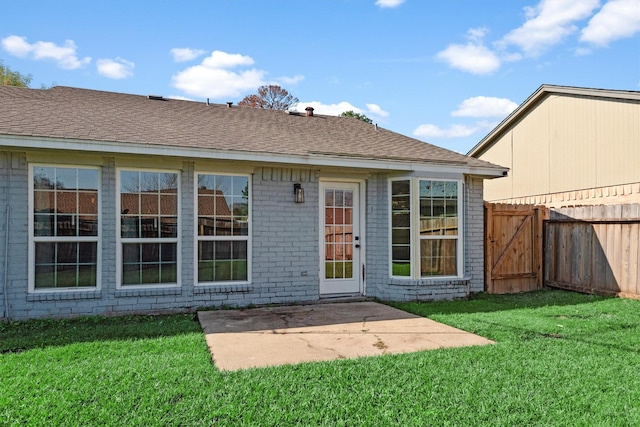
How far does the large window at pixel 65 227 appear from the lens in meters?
6.05

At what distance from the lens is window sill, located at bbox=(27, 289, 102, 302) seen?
5961 mm

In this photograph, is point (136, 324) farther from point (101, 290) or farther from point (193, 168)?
point (193, 168)

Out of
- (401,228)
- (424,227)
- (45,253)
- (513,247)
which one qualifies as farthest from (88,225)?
(513,247)

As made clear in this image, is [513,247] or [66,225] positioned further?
[513,247]

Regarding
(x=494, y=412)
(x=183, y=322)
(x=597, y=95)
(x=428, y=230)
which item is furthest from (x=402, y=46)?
(x=494, y=412)

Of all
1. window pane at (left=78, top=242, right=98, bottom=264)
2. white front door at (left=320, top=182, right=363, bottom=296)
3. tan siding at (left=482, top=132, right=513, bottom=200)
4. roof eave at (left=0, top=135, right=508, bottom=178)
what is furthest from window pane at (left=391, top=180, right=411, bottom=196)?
tan siding at (left=482, top=132, right=513, bottom=200)

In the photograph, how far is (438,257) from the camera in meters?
7.89

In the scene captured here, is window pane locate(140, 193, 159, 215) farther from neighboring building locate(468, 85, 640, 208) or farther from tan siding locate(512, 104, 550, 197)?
tan siding locate(512, 104, 550, 197)

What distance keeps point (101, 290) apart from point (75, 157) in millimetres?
1972

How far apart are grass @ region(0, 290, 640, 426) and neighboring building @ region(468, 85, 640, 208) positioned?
824cm

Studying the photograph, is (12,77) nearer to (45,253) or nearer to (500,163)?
(45,253)

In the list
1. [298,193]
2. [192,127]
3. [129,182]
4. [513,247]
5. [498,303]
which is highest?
[192,127]

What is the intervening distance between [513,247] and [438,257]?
2275 millimetres

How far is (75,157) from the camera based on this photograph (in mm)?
6156
